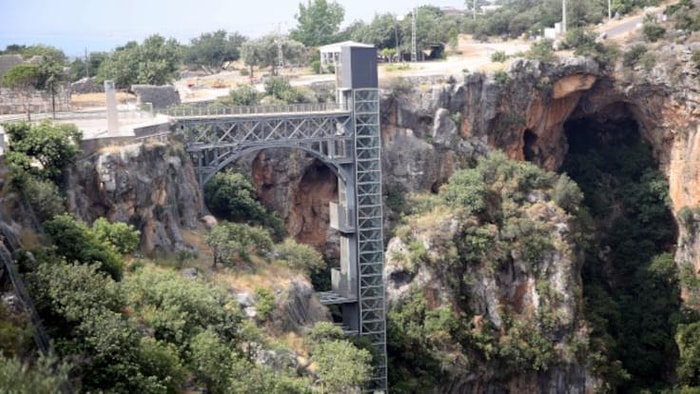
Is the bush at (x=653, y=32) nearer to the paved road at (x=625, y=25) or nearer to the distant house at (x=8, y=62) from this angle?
the paved road at (x=625, y=25)

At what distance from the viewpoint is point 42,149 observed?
113ft

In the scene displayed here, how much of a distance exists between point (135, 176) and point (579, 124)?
1419 inches

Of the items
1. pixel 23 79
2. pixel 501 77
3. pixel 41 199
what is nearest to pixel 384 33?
pixel 501 77

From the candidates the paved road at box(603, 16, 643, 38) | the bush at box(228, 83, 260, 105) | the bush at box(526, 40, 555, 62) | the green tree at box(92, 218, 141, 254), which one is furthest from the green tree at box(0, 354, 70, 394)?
the paved road at box(603, 16, 643, 38)

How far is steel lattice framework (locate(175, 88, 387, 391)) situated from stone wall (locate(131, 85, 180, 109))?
299 inches

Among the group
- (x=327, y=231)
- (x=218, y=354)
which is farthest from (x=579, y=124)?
(x=218, y=354)

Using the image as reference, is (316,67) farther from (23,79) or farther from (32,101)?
(32,101)

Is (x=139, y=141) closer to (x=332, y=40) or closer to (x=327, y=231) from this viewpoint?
(x=327, y=231)

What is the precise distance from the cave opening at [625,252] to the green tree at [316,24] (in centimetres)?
2712

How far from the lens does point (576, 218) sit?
55.9 m

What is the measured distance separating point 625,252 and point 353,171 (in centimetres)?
2180

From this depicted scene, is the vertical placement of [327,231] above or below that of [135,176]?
below

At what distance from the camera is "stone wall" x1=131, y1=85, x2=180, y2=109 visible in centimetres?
5153

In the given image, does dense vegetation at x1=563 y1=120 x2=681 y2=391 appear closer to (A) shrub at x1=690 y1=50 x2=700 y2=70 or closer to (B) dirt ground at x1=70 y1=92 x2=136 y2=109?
(A) shrub at x1=690 y1=50 x2=700 y2=70
